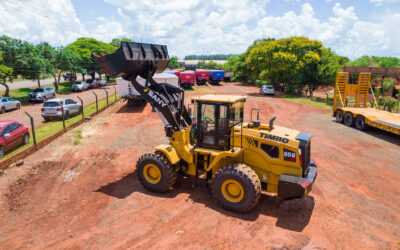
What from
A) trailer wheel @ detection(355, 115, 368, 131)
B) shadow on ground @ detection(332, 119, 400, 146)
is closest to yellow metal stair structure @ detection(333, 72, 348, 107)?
trailer wheel @ detection(355, 115, 368, 131)

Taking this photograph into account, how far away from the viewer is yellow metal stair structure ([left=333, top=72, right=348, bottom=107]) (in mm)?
21734

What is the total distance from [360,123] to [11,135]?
64.8ft

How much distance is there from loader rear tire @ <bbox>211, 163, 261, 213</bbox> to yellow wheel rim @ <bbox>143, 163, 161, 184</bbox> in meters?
1.94

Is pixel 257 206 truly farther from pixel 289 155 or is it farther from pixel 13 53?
pixel 13 53

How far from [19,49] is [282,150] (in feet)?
108

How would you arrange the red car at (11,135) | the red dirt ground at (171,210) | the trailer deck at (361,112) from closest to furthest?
the red dirt ground at (171,210) < the red car at (11,135) < the trailer deck at (361,112)

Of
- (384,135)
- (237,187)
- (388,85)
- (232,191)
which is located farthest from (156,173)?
(388,85)

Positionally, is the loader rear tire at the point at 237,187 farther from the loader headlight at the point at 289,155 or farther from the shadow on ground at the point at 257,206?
the loader headlight at the point at 289,155

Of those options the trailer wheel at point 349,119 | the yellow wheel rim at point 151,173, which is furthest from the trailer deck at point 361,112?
the yellow wheel rim at point 151,173

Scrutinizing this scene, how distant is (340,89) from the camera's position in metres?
22.3

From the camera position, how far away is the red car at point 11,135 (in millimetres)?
11047

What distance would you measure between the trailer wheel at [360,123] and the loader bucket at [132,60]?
46.8 ft

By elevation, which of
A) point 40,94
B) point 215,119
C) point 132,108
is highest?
point 215,119

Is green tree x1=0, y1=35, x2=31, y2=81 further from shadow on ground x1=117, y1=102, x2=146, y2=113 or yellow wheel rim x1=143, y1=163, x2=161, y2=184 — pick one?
yellow wheel rim x1=143, y1=163, x2=161, y2=184
